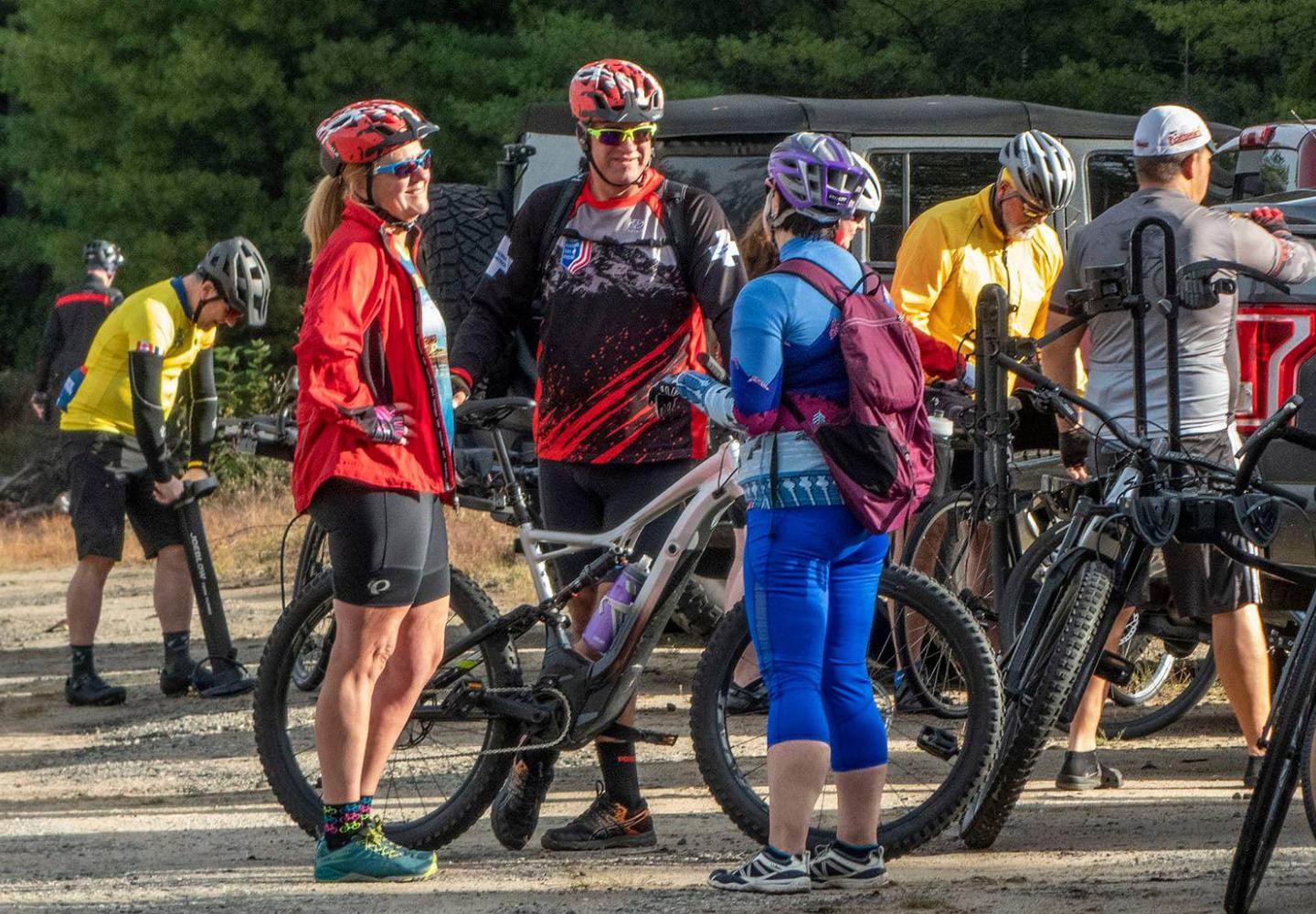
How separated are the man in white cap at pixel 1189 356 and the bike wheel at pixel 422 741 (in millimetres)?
1712

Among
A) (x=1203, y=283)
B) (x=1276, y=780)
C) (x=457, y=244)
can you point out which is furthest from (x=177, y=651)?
(x=1276, y=780)

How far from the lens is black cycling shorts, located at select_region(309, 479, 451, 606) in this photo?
5.31 meters

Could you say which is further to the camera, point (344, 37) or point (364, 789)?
point (344, 37)

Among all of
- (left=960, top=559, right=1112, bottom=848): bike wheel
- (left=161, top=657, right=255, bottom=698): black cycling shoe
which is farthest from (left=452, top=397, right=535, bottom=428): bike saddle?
(left=161, top=657, right=255, bottom=698): black cycling shoe

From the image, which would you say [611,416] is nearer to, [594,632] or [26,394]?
[594,632]

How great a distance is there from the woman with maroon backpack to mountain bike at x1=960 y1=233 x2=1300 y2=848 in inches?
18.9

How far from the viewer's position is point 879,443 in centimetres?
494

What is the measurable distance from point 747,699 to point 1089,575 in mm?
957

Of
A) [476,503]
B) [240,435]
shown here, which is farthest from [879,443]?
[240,435]

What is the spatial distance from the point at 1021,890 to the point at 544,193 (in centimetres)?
228

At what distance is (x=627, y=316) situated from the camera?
577 centimetres

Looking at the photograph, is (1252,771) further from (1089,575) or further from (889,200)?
(889,200)

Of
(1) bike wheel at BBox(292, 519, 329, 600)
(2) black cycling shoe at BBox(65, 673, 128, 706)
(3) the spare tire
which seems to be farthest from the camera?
(3) the spare tire

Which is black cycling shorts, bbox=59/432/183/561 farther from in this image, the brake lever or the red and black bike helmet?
the brake lever
